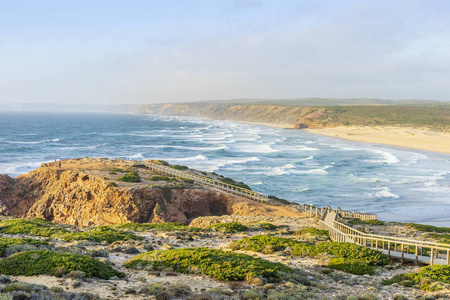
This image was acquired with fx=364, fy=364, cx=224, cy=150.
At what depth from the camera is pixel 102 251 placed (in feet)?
41.5

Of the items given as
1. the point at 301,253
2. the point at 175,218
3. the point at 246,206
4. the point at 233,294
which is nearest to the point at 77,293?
the point at 233,294

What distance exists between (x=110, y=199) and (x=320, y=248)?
18014mm

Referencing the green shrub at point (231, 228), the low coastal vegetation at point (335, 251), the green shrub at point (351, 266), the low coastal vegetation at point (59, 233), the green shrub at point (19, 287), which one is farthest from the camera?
the green shrub at point (231, 228)

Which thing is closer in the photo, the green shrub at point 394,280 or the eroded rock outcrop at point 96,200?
the green shrub at point 394,280

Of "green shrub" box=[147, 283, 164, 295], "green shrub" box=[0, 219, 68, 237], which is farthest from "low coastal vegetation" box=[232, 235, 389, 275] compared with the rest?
"green shrub" box=[0, 219, 68, 237]

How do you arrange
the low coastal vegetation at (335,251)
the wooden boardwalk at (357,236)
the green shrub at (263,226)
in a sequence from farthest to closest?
the green shrub at (263,226)
the wooden boardwalk at (357,236)
the low coastal vegetation at (335,251)

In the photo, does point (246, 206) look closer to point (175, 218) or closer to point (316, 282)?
point (175, 218)

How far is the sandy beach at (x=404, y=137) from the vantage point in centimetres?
8739

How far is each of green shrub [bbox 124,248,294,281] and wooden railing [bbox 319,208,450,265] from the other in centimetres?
519

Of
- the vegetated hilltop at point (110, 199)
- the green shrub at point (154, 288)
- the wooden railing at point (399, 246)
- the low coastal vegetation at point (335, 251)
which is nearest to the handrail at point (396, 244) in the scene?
the wooden railing at point (399, 246)

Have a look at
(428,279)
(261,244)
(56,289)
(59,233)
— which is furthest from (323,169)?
(56,289)

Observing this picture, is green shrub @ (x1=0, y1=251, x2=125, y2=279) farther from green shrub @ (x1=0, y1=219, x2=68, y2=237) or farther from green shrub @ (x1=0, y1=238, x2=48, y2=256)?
green shrub @ (x1=0, y1=219, x2=68, y2=237)

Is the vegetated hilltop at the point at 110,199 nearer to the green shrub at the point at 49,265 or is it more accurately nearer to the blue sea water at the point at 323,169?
the blue sea water at the point at 323,169

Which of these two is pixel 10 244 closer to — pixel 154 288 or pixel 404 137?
pixel 154 288
